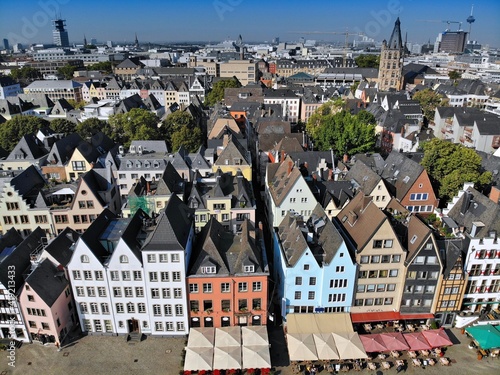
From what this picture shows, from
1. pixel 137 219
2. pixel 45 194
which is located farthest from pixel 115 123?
pixel 137 219

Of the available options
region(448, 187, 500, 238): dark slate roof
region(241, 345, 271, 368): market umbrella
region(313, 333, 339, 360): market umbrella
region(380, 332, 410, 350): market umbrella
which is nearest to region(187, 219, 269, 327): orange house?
region(241, 345, 271, 368): market umbrella

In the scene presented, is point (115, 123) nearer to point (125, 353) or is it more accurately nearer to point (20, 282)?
point (20, 282)

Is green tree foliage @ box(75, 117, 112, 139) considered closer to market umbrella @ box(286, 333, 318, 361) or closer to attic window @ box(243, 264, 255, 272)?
attic window @ box(243, 264, 255, 272)

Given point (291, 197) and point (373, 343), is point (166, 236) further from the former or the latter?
point (373, 343)

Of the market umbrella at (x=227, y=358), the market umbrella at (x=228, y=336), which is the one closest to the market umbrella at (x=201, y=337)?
the market umbrella at (x=228, y=336)

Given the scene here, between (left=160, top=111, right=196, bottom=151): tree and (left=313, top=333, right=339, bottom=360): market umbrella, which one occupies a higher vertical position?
(left=160, top=111, right=196, bottom=151): tree

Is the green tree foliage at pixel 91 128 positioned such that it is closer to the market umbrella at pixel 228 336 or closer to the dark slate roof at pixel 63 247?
the dark slate roof at pixel 63 247

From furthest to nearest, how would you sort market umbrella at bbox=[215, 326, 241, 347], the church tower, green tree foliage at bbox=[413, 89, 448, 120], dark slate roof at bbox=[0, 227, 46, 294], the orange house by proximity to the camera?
the church tower → green tree foliage at bbox=[413, 89, 448, 120] → the orange house → dark slate roof at bbox=[0, 227, 46, 294] → market umbrella at bbox=[215, 326, 241, 347]
